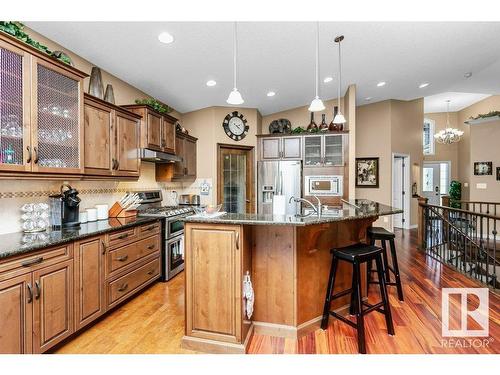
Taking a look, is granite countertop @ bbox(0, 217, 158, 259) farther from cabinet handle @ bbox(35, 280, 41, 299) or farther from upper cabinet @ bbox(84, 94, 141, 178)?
upper cabinet @ bbox(84, 94, 141, 178)

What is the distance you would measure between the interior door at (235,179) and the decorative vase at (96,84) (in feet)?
8.58

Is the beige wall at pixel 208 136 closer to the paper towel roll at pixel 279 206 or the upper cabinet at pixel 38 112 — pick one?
the upper cabinet at pixel 38 112

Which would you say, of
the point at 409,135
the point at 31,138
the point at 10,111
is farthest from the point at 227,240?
the point at 409,135

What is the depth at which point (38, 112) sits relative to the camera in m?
2.11

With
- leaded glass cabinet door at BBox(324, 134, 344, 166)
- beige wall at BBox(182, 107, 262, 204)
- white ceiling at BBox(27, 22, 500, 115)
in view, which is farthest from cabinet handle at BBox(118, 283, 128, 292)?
Result: leaded glass cabinet door at BBox(324, 134, 344, 166)

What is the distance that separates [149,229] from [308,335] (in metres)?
2.11

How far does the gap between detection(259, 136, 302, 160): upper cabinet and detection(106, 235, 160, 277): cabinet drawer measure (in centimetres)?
312

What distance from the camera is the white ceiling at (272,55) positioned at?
106 inches

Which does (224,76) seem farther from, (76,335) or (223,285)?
(76,335)

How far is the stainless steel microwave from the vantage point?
17.7 ft

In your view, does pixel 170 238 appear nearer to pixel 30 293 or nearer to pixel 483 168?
pixel 30 293

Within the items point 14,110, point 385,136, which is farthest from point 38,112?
point 385,136

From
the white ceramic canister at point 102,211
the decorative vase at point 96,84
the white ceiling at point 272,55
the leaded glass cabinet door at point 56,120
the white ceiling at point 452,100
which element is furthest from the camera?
the white ceiling at point 452,100

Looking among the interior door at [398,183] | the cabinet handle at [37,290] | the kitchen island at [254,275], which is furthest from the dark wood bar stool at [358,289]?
the interior door at [398,183]
